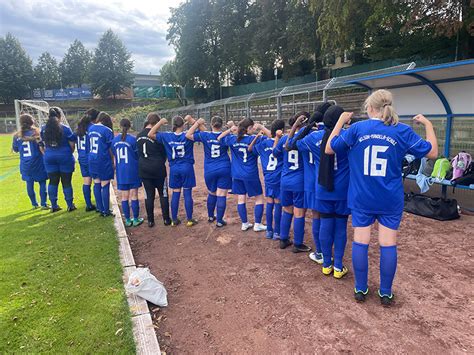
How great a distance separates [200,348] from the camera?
3070 mm

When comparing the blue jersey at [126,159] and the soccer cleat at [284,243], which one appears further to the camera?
the blue jersey at [126,159]

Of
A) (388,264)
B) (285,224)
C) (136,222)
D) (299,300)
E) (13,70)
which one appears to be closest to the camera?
(388,264)

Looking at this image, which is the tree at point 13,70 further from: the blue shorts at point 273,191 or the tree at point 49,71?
the blue shorts at point 273,191

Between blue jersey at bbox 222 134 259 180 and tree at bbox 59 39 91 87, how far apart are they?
77.9 m

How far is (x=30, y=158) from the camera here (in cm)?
770

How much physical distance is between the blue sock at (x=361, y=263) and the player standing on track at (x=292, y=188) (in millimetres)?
1280

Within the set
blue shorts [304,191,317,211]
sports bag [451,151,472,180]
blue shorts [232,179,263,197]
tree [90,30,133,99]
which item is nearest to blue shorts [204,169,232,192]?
blue shorts [232,179,263,197]

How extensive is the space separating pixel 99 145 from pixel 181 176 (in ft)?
6.21

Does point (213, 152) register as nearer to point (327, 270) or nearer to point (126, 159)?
point (126, 159)

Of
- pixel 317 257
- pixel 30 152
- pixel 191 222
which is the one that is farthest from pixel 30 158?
pixel 317 257

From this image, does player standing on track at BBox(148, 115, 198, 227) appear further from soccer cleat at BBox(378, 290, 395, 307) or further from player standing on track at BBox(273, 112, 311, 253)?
soccer cleat at BBox(378, 290, 395, 307)

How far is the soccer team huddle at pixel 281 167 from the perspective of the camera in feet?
11.1

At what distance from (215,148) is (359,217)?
3142 mm

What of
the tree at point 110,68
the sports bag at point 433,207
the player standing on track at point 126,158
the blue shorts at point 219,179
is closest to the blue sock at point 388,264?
A: the blue shorts at point 219,179
